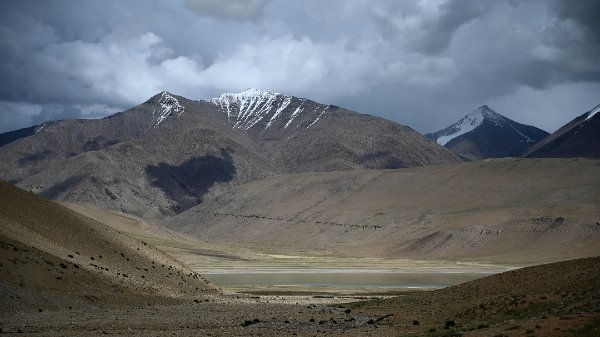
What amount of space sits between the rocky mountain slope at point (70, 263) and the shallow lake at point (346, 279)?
24.7 meters

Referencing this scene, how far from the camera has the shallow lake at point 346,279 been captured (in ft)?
286

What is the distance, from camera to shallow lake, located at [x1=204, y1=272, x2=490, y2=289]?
286 feet

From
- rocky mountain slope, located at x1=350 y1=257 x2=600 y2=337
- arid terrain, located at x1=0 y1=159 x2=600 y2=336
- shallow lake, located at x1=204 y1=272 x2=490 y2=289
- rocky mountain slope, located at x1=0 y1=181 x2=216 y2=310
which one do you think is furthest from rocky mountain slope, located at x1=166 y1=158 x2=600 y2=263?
rocky mountain slope, located at x1=350 y1=257 x2=600 y2=337

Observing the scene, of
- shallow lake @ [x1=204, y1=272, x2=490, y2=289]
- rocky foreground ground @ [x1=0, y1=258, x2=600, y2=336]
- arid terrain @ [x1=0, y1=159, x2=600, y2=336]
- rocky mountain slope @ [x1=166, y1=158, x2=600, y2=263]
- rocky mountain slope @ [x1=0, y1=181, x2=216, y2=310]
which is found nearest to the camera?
Result: rocky foreground ground @ [x1=0, y1=258, x2=600, y2=336]

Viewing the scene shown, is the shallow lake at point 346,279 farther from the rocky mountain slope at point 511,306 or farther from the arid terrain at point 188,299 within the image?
the rocky mountain slope at point 511,306

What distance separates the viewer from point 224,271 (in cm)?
11106

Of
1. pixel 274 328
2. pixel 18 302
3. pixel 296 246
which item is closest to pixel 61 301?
pixel 18 302

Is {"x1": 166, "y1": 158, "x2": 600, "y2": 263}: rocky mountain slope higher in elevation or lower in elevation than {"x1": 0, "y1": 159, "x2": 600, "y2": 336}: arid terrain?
higher

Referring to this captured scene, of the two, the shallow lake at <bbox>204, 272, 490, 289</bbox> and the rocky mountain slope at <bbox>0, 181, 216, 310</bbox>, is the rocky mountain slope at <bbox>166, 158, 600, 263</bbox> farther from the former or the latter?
the rocky mountain slope at <bbox>0, 181, 216, 310</bbox>

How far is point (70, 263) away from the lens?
161 feet

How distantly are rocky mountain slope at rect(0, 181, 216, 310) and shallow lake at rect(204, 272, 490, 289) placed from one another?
81.2ft

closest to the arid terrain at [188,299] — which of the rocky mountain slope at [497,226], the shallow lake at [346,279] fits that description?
the shallow lake at [346,279]

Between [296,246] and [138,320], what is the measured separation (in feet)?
514

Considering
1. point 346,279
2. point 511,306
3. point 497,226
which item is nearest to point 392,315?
point 511,306
